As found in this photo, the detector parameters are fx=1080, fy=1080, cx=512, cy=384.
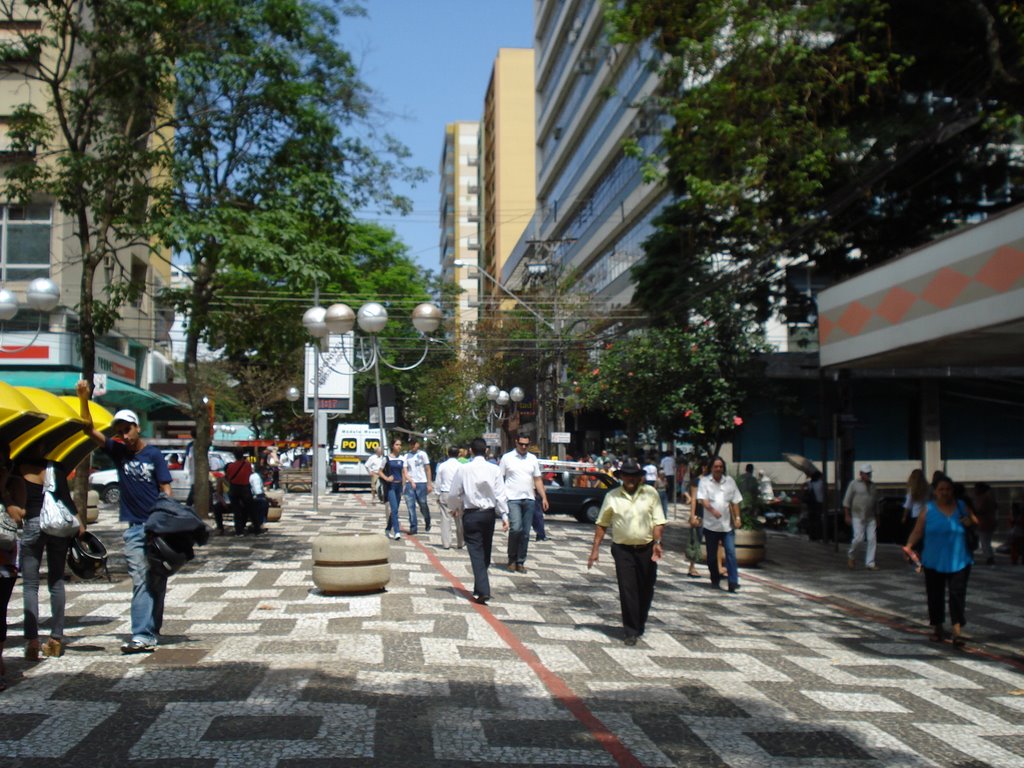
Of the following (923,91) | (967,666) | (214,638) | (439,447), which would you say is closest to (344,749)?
(214,638)

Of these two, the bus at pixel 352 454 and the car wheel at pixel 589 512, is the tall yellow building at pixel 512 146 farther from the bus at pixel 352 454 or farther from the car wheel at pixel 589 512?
the car wheel at pixel 589 512

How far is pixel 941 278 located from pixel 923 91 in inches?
291

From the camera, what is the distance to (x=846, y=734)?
21.6 ft

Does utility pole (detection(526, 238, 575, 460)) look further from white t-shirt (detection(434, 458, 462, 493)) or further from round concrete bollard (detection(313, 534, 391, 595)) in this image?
round concrete bollard (detection(313, 534, 391, 595))

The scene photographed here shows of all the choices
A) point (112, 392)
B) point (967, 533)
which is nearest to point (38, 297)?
point (967, 533)

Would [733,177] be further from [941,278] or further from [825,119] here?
[941,278]

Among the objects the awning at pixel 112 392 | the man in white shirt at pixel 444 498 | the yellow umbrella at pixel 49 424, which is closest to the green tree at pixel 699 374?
the man in white shirt at pixel 444 498

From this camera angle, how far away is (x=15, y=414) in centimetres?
840

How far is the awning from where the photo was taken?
30.4m

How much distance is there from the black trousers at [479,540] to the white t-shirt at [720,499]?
145 inches

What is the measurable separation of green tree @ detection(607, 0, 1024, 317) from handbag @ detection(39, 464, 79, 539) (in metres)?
12.7

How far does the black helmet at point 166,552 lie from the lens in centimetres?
812

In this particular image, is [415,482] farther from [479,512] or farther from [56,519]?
[56,519]

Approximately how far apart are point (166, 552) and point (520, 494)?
295 inches
